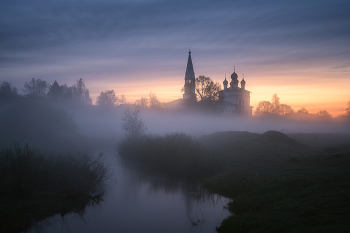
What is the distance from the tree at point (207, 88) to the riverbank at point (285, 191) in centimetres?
3610

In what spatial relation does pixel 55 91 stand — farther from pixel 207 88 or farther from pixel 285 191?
pixel 285 191

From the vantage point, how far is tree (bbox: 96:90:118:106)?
94.9m

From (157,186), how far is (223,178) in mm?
5073

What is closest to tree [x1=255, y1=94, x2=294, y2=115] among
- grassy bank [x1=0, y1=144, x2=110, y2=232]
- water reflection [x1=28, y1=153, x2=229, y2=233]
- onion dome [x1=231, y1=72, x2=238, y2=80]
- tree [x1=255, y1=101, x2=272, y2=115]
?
tree [x1=255, y1=101, x2=272, y2=115]

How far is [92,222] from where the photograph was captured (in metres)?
12.5

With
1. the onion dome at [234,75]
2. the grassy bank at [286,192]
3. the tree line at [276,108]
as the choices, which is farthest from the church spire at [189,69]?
the grassy bank at [286,192]

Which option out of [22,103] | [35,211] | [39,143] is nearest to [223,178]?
[35,211]

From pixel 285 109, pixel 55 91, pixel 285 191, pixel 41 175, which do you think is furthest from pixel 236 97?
pixel 41 175

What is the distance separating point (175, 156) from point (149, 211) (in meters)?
10.2

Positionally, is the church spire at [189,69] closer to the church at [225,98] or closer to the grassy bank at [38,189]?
the church at [225,98]

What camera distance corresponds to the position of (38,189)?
13914 millimetres

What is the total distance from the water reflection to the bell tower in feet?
153

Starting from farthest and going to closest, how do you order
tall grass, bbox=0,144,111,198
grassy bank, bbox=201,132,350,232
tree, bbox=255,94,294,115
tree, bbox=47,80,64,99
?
tree, bbox=255,94,294,115 < tree, bbox=47,80,64,99 < tall grass, bbox=0,144,111,198 < grassy bank, bbox=201,132,350,232

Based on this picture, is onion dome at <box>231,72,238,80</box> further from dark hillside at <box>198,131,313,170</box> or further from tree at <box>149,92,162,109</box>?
dark hillside at <box>198,131,313,170</box>
